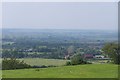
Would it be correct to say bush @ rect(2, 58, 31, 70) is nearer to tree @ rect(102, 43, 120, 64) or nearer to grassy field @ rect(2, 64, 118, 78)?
grassy field @ rect(2, 64, 118, 78)

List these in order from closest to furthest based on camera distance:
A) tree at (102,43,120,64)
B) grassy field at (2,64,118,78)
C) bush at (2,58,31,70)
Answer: grassy field at (2,64,118,78), bush at (2,58,31,70), tree at (102,43,120,64)

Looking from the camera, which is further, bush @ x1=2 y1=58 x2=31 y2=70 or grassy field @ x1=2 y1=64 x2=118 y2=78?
bush @ x1=2 y1=58 x2=31 y2=70

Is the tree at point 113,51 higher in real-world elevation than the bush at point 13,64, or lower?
higher

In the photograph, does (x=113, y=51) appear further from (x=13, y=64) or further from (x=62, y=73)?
(x=62, y=73)

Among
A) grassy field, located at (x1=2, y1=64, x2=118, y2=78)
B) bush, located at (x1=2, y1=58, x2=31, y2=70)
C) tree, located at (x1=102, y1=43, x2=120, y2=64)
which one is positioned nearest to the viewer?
grassy field, located at (x1=2, y1=64, x2=118, y2=78)

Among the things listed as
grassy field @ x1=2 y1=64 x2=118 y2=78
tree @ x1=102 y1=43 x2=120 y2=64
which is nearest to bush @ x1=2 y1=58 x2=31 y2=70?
grassy field @ x1=2 y1=64 x2=118 y2=78

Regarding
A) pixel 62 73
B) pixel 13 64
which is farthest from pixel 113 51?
pixel 62 73

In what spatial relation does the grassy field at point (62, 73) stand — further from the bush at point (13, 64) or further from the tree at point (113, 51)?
the tree at point (113, 51)

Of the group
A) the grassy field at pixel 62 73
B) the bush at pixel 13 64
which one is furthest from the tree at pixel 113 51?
the bush at pixel 13 64
